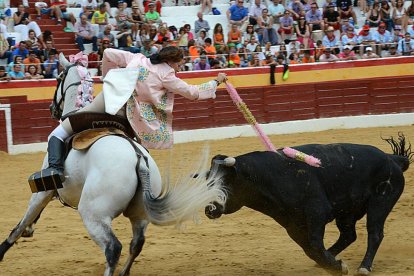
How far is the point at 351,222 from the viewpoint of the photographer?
22.4ft

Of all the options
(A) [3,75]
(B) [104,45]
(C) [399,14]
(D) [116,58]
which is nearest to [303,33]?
(C) [399,14]

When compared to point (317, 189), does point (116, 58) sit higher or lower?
higher

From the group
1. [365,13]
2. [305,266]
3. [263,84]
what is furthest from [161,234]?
[365,13]

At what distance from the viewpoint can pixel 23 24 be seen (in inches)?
639

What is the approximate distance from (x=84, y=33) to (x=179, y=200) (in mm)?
10943

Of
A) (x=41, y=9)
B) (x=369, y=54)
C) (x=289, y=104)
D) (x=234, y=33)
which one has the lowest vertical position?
(x=289, y=104)

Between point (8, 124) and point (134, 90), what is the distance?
26.3ft

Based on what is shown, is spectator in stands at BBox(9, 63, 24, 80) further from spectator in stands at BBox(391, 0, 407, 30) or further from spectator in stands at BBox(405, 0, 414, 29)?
spectator in stands at BBox(405, 0, 414, 29)

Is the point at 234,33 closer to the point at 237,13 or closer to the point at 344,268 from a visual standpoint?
the point at 237,13

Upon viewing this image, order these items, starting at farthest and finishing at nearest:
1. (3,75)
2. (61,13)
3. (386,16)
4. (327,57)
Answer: (386,16) → (327,57) → (61,13) → (3,75)

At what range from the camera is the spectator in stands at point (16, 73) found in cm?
1483

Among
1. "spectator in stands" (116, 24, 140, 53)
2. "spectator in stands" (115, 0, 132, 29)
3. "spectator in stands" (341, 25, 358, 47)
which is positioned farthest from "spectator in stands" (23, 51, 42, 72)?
"spectator in stands" (341, 25, 358, 47)

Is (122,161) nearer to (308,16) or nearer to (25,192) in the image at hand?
(25,192)

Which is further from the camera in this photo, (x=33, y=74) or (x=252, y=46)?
(x=252, y=46)
